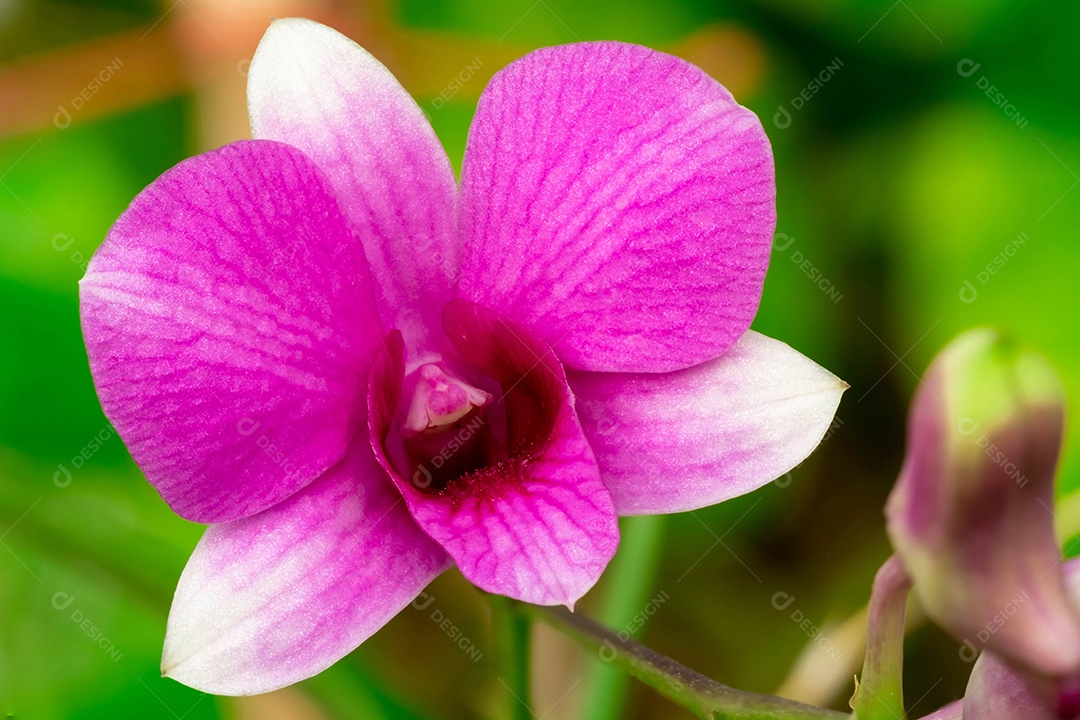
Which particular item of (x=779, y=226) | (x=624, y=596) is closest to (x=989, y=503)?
(x=624, y=596)

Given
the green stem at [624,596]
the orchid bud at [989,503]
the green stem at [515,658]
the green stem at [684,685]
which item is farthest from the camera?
the green stem at [624,596]

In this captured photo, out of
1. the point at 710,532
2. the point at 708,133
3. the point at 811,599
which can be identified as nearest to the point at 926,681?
the point at 811,599

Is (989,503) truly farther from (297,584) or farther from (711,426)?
(297,584)

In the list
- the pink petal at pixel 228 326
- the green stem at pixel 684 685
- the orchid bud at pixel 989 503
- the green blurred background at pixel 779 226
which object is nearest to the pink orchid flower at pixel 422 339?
the pink petal at pixel 228 326

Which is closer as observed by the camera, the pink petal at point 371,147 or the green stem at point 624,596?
the pink petal at point 371,147

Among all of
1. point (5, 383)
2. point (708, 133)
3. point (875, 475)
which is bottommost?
point (5, 383)

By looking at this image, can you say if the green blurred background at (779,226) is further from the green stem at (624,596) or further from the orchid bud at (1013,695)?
the orchid bud at (1013,695)

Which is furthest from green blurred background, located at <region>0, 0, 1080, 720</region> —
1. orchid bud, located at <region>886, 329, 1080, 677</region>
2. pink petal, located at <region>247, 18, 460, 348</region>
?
orchid bud, located at <region>886, 329, 1080, 677</region>

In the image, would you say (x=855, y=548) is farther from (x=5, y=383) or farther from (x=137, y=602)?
(x=5, y=383)
